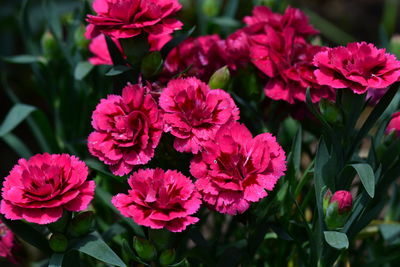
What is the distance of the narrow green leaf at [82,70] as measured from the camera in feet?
3.60

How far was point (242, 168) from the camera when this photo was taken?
0.77 m

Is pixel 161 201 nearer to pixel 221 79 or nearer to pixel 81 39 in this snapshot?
Answer: pixel 221 79

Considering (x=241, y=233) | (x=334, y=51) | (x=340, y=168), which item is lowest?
(x=241, y=233)

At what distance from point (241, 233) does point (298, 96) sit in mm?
237

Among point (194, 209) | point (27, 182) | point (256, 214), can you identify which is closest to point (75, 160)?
point (27, 182)

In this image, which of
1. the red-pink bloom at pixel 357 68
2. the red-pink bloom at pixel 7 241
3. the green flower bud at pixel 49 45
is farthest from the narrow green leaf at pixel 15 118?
the red-pink bloom at pixel 357 68

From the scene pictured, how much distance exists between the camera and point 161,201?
74 centimetres

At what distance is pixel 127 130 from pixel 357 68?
32cm

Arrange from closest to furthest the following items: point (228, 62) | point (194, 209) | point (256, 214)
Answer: point (194, 209), point (256, 214), point (228, 62)

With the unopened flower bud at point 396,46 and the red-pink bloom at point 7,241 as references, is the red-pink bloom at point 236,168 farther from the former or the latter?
the unopened flower bud at point 396,46

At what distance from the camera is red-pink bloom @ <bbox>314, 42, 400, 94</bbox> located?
782 mm

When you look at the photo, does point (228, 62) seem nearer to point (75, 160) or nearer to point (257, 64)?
point (257, 64)

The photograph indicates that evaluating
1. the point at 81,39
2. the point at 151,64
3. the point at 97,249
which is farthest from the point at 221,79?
the point at 81,39

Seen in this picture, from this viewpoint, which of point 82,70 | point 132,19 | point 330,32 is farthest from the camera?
point 330,32
